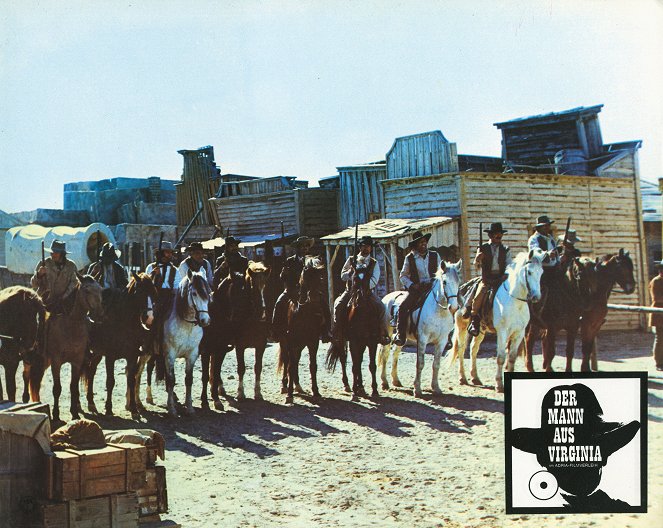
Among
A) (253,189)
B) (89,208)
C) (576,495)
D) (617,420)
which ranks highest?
(253,189)

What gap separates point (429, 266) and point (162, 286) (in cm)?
401

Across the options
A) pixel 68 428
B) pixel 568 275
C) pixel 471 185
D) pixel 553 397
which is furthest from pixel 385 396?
pixel 68 428

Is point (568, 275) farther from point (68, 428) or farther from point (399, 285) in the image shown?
point (68, 428)

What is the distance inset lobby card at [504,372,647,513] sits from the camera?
689 cm

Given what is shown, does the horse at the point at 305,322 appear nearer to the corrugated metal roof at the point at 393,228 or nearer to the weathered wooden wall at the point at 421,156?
the corrugated metal roof at the point at 393,228

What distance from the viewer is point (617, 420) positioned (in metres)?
7.04

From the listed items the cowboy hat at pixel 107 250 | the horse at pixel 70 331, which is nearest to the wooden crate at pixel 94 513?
the horse at pixel 70 331

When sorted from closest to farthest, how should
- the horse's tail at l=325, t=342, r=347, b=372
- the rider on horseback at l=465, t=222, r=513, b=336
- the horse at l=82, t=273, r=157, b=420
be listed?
the horse at l=82, t=273, r=157, b=420 → the rider on horseback at l=465, t=222, r=513, b=336 → the horse's tail at l=325, t=342, r=347, b=372

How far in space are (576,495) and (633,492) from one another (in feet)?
1.76

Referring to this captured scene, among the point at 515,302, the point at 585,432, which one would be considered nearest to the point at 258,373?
the point at 515,302

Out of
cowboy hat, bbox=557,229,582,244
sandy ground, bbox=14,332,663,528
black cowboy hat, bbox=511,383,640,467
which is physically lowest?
sandy ground, bbox=14,332,663,528

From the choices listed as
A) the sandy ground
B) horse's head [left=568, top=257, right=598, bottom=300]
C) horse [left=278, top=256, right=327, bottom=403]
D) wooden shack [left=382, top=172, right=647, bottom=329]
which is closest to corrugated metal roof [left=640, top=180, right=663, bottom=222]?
wooden shack [left=382, top=172, right=647, bottom=329]

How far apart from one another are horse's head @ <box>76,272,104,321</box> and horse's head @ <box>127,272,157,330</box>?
56 cm

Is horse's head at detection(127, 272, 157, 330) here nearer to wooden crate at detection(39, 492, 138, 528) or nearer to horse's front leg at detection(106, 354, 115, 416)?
horse's front leg at detection(106, 354, 115, 416)
